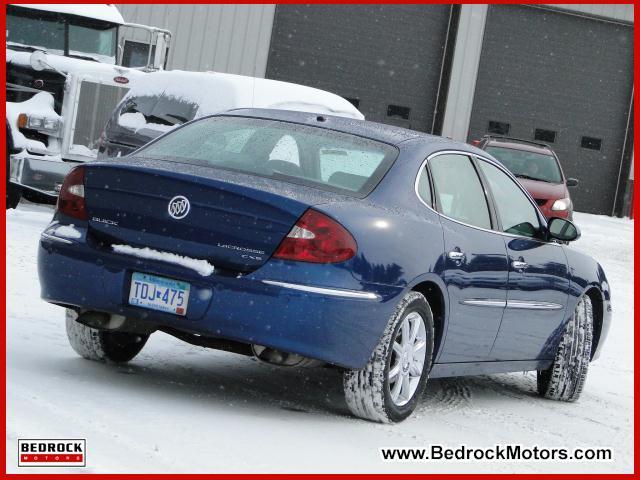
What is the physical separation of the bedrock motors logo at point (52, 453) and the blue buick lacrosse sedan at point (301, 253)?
1043 mm

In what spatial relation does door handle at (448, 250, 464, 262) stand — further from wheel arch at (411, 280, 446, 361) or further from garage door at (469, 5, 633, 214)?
garage door at (469, 5, 633, 214)

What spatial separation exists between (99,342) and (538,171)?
1424 cm

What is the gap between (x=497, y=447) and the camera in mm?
6059

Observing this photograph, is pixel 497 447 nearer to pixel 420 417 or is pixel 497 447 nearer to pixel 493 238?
pixel 420 417

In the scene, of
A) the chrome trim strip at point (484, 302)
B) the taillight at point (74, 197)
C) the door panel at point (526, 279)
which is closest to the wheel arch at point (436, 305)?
the chrome trim strip at point (484, 302)

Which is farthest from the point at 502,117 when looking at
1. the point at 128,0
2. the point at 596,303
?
the point at 596,303

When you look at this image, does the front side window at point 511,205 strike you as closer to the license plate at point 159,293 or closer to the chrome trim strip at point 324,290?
the chrome trim strip at point 324,290

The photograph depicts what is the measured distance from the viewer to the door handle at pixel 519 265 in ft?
23.5

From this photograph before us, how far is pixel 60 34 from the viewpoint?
14.9 meters

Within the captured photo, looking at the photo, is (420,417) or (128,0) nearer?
(420,417)

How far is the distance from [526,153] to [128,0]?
10.1 metres

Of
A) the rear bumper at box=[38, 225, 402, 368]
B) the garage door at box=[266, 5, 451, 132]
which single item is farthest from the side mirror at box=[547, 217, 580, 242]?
the garage door at box=[266, 5, 451, 132]

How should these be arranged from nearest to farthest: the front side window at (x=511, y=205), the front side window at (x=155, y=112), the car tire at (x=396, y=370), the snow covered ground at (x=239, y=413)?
the snow covered ground at (x=239, y=413), the car tire at (x=396, y=370), the front side window at (x=511, y=205), the front side window at (x=155, y=112)

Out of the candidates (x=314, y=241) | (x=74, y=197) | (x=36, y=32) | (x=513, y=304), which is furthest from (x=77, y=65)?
(x=314, y=241)
